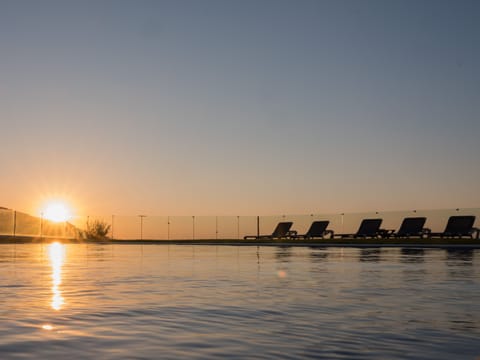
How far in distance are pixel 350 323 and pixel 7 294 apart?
13.1 ft

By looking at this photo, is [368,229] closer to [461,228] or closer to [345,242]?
[345,242]

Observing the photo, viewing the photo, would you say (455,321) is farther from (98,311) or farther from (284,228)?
(284,228)

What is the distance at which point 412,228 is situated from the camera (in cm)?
2769

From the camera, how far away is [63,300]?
648cm

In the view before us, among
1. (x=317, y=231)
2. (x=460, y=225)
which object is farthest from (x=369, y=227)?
(x=460, y=225)

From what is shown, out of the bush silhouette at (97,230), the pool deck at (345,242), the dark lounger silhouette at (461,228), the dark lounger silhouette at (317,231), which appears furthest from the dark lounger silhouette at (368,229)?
the bush silhouette at (97,230)

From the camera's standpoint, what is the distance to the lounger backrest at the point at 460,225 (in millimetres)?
25688

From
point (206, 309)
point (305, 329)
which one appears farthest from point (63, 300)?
point (305, 329)

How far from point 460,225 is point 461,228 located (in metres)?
0.17

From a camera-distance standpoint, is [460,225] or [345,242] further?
[345,242]

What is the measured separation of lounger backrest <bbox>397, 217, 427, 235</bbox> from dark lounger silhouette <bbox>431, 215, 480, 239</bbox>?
1.14 m

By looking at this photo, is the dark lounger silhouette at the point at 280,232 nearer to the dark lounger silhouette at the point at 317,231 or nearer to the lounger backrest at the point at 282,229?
the lounger backrest at the point at 282,229

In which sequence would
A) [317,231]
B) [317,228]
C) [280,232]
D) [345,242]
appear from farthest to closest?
[280,232] < [317,228] < [317,231] < [345,242]

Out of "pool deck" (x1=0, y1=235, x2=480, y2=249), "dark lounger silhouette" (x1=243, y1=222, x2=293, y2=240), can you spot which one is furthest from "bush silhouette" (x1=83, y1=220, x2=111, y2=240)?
"dark lounger silhouette" (x1=243, y1=222, x2=293, y2=240)
